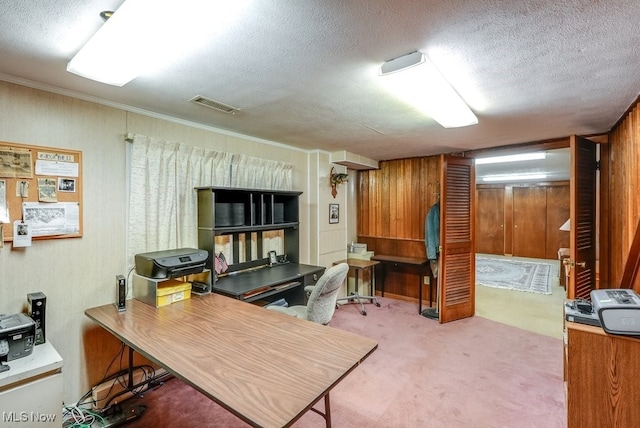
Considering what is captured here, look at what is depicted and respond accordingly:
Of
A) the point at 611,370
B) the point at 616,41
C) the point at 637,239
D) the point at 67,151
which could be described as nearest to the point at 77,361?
the point at 67,151

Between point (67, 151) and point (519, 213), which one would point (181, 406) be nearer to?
point (67, 151)

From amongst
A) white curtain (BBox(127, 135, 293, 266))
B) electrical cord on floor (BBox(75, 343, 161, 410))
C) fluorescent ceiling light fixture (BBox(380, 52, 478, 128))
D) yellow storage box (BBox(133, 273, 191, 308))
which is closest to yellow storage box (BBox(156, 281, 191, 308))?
yellow storage box (BBox(133, 273, 191, 308))

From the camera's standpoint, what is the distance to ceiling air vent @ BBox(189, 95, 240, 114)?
214 centimetres

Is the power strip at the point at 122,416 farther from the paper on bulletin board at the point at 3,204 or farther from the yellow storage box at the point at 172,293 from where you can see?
the paper on bulletin board at the point at 3,204

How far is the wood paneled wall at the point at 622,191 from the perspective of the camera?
2.13m

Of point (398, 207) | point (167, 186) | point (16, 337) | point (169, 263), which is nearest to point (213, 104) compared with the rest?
point (167, 186)

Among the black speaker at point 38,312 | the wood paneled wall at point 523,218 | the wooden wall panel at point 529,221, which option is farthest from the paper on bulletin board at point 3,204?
the wooden wall panel at point 529,221

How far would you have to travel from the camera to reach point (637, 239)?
1.98 m

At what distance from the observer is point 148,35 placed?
4.25 ft

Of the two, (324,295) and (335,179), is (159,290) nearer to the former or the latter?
(324,295)

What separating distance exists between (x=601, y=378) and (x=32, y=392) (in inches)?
118

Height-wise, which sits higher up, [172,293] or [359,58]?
[359,58]

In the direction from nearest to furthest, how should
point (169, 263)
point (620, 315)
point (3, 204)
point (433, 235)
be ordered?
point (620, 315)
point (3, 204)
point (169, 263)
point (433, 235)

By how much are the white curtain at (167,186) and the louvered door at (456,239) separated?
2668 mm
